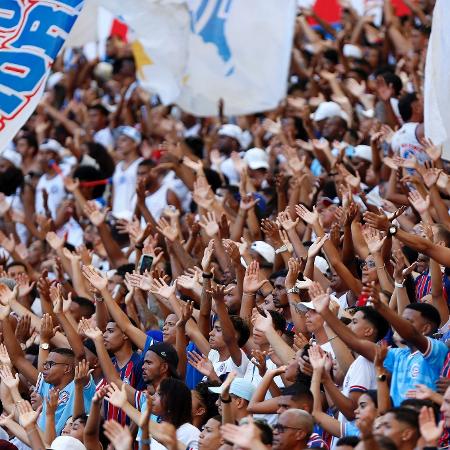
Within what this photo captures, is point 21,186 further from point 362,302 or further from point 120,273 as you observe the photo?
point 362,302

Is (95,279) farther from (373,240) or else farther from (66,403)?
(373,240)

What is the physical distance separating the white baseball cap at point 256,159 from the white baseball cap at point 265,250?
209cm

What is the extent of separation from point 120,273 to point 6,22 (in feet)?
6.35

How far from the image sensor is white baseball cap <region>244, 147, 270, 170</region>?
38.0 feet

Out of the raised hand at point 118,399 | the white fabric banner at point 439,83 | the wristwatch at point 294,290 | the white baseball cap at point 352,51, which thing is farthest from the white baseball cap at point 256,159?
the raised hand at point 118,399

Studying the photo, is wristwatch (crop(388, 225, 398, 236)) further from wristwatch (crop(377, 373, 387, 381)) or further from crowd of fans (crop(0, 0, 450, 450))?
wristwatch (crop(377, 373, 387, 381))

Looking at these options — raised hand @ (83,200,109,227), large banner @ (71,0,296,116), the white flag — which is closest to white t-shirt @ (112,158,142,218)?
large banner @ (71,0,296,116)

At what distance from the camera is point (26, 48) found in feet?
30.8

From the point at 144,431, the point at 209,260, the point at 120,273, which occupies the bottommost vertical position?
the point at 120,273

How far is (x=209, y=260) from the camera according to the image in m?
8.65

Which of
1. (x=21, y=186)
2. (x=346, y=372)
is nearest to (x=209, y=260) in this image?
(x=346, y=372)

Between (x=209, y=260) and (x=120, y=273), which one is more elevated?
(x=209, y=260)

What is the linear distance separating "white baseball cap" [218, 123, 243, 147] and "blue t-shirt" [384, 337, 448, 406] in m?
6.00

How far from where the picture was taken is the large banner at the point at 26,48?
929 centimetres
